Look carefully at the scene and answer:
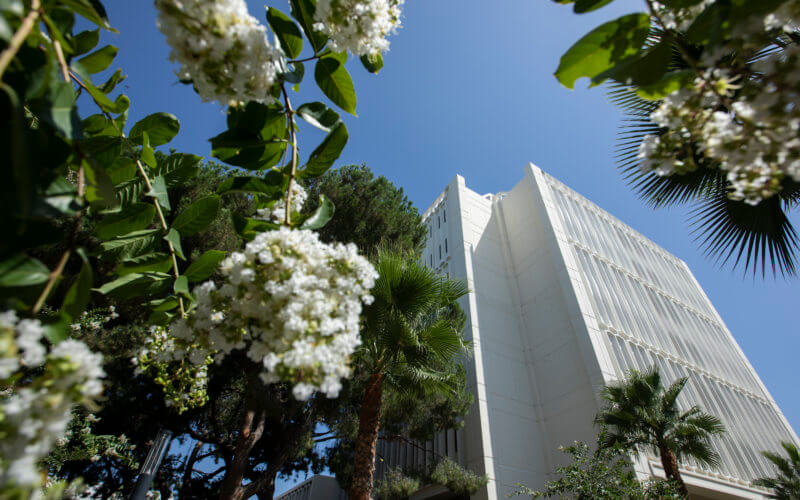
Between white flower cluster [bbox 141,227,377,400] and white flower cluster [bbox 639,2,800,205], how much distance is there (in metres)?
0.91

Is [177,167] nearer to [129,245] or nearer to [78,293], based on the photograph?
[129,245]

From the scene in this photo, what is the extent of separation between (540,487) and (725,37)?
562 inches

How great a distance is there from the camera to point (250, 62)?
98 cm

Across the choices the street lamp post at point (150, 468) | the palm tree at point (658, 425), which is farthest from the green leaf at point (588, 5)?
the palm tree at point (658, 425)

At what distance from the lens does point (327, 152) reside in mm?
1315

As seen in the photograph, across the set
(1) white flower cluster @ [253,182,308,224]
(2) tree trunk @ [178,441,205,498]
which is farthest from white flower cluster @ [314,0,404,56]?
(2) tree trunk @ [178,441,205,498]

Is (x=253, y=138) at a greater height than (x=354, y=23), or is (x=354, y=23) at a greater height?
(x=354, y=23)

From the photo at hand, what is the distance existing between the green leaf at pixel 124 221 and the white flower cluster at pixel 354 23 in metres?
0.87

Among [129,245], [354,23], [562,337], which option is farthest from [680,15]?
[562,337]

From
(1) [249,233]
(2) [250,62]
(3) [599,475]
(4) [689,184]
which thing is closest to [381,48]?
(2) [250,62]

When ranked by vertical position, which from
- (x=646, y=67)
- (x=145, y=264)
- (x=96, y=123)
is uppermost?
(x=96, y=123)

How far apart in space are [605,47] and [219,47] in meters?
1.01

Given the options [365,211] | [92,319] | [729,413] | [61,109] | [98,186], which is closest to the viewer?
[61,109]

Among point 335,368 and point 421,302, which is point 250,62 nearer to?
point 335,368
